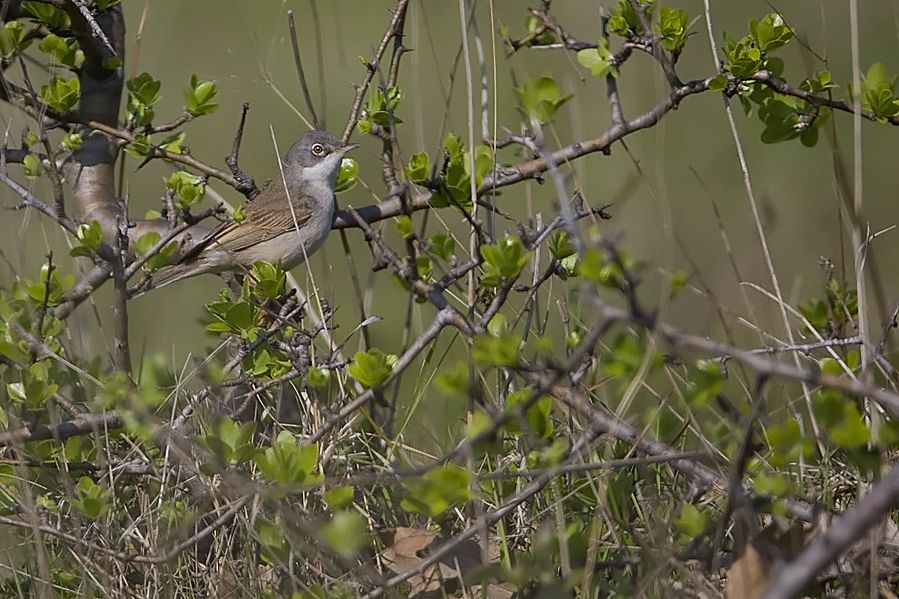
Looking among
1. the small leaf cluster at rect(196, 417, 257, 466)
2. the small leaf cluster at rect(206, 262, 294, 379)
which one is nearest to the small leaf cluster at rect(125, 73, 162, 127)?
the small leaf cluster at rect(206, 262, 294, 379)

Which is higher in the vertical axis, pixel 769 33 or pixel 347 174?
pixel 769 33

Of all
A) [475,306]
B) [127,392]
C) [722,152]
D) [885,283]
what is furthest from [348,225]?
[722,152]

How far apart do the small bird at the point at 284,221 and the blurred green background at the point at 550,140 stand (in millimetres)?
313

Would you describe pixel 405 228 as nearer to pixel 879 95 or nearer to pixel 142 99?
pixel 142 99

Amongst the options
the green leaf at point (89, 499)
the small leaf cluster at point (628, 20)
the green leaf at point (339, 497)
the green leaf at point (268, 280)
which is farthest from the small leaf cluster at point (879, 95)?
the green leaf at point (89, 499)

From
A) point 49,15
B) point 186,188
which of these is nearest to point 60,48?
point 49,15

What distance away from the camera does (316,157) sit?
6043 mm

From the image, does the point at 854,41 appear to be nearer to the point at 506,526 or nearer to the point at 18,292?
the point at 506,526

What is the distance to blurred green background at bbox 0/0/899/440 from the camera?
6.68m

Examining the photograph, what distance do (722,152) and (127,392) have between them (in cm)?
552

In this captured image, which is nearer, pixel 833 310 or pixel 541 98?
pixel 541 98

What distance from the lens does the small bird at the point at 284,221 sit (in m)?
5.27

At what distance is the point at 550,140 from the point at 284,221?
→ 4.56 feet

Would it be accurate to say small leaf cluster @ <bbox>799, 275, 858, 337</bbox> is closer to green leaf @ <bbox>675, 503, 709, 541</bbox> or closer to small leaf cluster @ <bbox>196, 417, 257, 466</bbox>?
green leaf @ <bbox>675, 503, 709, 541</bbox>
